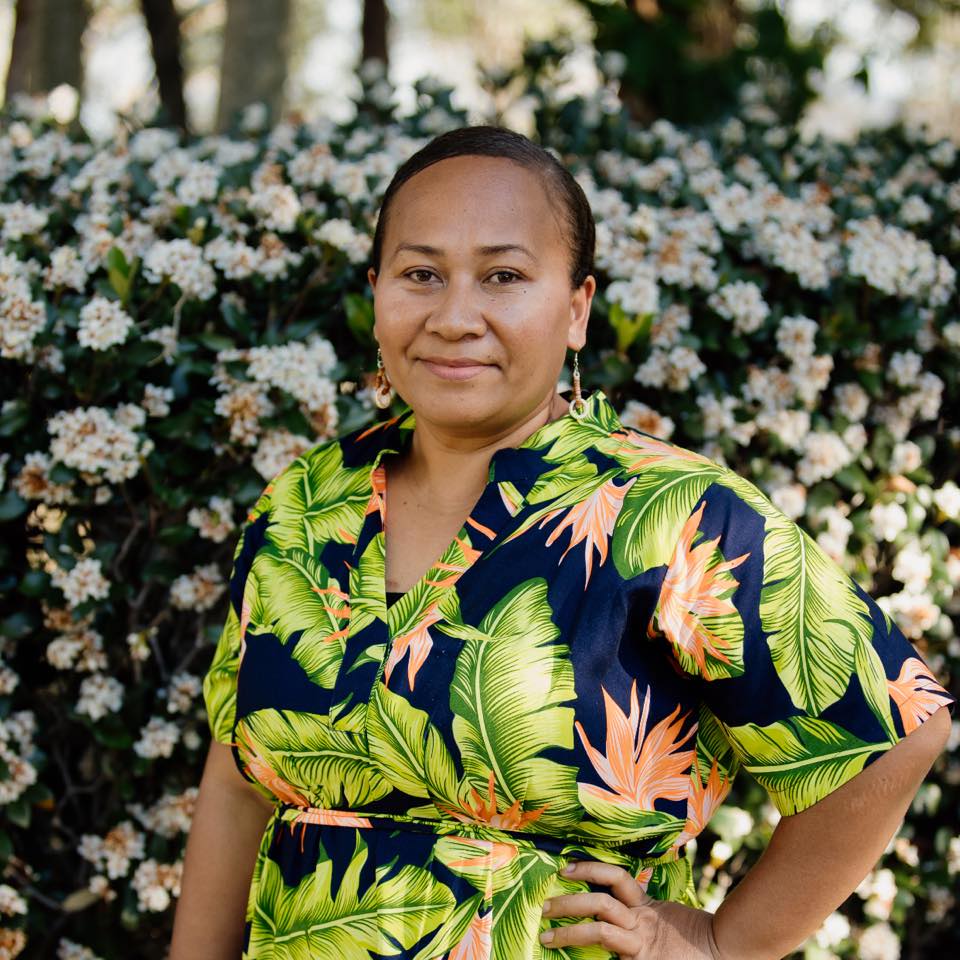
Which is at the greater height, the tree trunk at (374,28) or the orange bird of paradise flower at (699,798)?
the tree trunk at (374,28)

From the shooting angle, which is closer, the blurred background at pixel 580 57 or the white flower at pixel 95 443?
the white flower at pixel 95 443

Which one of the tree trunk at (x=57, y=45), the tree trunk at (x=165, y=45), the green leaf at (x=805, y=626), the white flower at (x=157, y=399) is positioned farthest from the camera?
the tree trunk at (x=165, y=45)

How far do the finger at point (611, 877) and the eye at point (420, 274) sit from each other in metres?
1.02

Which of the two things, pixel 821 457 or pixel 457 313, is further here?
pixel 821 457

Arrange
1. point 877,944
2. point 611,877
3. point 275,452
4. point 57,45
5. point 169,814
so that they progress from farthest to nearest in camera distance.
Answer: point 57,45
point 877,944
point 169,814
point 275,452
point 611,877

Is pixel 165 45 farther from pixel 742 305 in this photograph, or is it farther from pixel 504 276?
pixel 504 276

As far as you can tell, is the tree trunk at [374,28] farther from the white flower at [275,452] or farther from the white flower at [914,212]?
the white flower at [275,452]

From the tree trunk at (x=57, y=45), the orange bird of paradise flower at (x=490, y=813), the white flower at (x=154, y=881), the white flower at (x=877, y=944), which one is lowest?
the white flower at (x=877, y=944)

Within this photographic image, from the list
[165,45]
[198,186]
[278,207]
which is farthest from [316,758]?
[165,45]

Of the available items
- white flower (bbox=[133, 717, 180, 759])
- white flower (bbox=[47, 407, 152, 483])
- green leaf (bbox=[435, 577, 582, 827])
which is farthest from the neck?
white flower (bbox=[133, 717, 180, 759])

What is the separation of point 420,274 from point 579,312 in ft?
1.03

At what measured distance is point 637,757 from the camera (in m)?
1.79

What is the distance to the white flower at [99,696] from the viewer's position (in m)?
2.86

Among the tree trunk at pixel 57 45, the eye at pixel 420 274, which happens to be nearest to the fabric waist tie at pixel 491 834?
the eye at pixel 420 274
